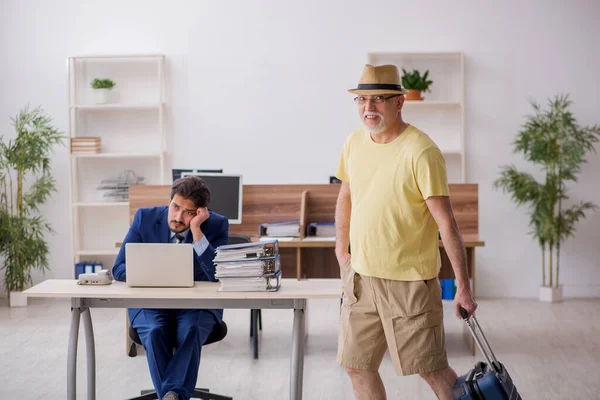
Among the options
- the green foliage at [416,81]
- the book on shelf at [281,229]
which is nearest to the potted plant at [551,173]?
the green foliage at [416,81]

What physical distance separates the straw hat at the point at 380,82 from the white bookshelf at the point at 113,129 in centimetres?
469

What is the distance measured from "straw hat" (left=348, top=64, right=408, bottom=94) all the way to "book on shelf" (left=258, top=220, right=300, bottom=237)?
2610 mm

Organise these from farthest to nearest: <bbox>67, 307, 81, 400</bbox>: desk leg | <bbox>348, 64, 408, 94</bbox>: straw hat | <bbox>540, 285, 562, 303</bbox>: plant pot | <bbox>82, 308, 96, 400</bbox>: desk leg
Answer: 1. <bbox>540, 285, 562, 303</bbox>: plant pot
2. <bbox>82, 308, 96, 400</bbox>: desk leg
3. <bbox>67, 307, 81, 400</bbox>: desk leg
4. <bbox>348, 64, 408, 94</bbox>: straw hat

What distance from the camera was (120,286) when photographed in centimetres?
375

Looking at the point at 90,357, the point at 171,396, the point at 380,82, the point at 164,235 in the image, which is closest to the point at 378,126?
the point at 380,82

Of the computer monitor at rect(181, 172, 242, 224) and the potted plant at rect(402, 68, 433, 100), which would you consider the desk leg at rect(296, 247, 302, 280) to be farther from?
the potted plant at rect(402, 68, 433, 100)

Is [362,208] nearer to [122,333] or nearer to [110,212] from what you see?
[122,333]

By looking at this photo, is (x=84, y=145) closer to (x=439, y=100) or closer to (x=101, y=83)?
(x=101, y=83)

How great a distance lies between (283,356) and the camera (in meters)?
5.28

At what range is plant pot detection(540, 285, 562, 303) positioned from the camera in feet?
23.9

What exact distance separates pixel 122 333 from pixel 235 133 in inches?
97.6

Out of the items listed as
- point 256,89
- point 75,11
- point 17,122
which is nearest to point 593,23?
point 256,89

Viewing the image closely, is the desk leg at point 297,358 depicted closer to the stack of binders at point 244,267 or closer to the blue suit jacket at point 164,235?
the stack of binders at point 244,267

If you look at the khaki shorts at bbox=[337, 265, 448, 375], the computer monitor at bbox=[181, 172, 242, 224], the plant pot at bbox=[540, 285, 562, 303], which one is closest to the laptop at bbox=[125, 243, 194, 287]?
the khaki shorts at bbox=[337, 265, 448, 375]
